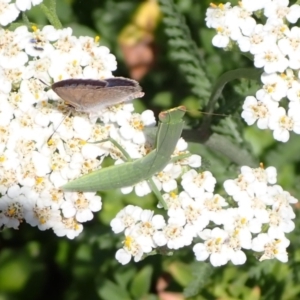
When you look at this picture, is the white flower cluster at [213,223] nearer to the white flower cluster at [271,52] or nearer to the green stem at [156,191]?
the green stem at [156,191]

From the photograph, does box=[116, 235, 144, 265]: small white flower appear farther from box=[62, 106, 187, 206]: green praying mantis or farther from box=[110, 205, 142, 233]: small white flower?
box=[62, 106, 187, 206]: green praying mantis

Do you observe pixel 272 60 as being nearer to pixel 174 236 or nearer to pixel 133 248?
pixel 174 236

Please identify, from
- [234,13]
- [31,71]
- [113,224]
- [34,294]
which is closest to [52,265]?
[34,294]

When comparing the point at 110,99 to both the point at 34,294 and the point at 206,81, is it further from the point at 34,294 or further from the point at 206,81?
the point at 34,294

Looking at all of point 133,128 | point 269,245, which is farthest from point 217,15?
point 269,245

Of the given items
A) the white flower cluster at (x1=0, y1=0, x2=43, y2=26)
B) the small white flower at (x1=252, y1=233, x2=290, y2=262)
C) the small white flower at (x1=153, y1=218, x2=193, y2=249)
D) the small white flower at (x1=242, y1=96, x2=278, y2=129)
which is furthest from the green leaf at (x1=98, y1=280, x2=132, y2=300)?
the white flower cluster at (x1=0, y1=0, x2=43, y2=26)

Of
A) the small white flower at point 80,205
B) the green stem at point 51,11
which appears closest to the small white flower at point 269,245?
the small white flower at point 80,205
